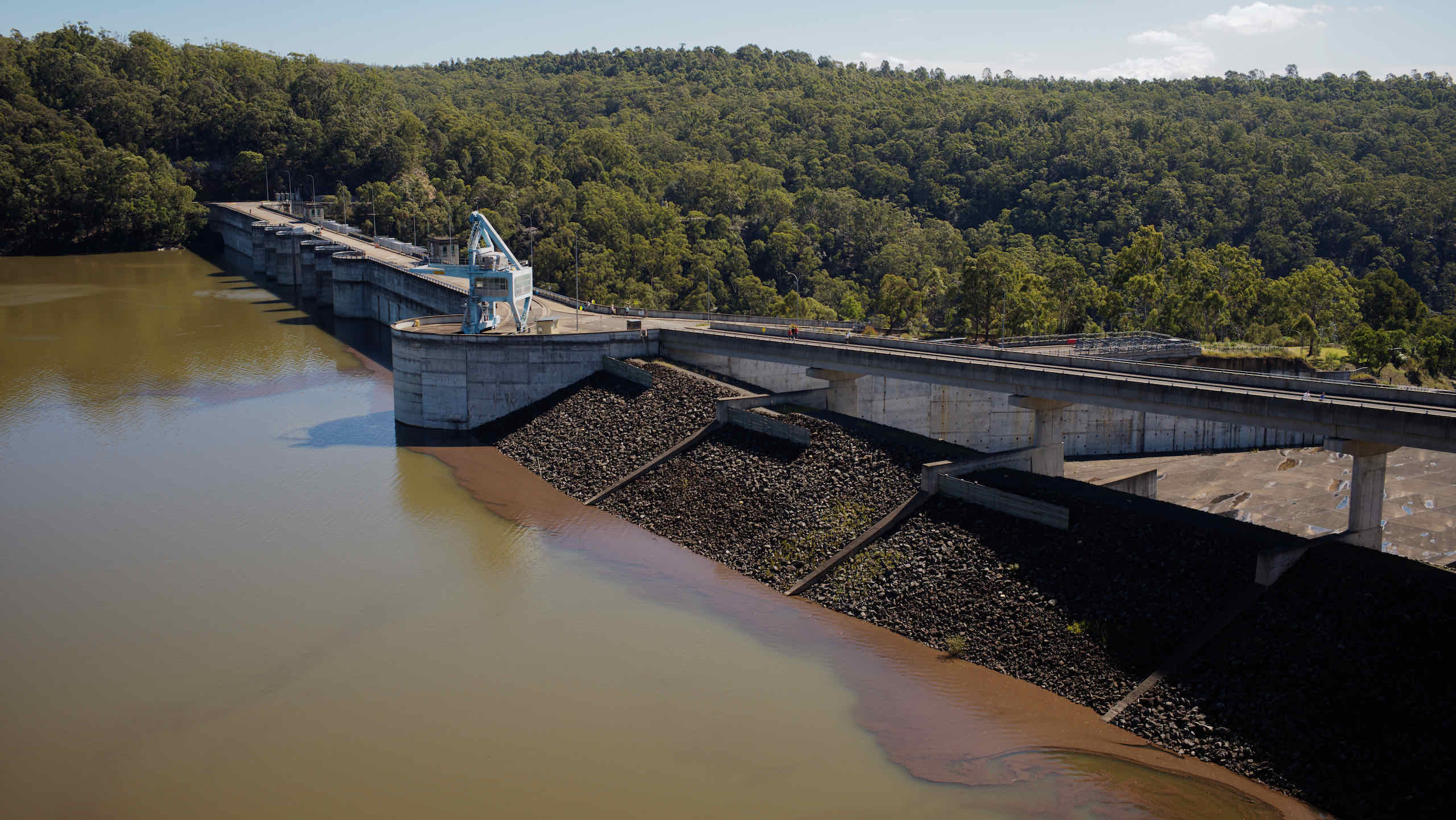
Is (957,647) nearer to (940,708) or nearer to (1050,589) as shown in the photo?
(940,708)

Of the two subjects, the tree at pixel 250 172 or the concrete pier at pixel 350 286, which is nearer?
the concrete pier at pixel 350 286

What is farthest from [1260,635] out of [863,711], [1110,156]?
[1110,156]

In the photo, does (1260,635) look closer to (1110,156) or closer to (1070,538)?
(1070,538)

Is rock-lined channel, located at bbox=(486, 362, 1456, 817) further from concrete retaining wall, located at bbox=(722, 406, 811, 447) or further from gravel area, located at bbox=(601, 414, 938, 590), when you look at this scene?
concrete retaining wall, located at bbox=(722, 406, 811, 447)

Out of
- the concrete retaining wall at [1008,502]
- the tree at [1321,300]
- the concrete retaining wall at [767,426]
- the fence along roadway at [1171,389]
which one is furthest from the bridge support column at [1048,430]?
the tree at [1321,300]

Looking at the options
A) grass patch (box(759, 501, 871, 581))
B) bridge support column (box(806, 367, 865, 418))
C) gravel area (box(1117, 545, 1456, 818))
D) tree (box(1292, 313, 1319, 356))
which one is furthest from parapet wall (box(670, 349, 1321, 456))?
gravel area (box(1117, 545, 1456, 818))

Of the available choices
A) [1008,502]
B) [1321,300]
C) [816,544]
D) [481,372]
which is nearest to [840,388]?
[816,544]

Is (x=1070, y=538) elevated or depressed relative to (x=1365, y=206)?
depressed

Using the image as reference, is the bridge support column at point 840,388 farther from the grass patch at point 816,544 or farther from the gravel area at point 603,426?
the grass patch at point 816,544
